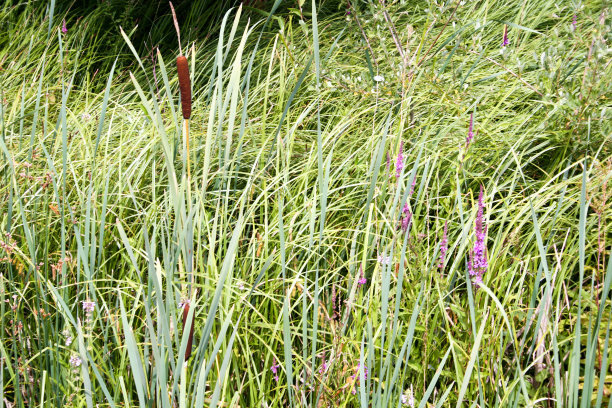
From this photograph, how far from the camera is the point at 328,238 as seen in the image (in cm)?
195

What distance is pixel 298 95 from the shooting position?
2926mm

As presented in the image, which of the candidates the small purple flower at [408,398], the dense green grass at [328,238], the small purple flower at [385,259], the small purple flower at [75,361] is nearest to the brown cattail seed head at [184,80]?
the dense green grass at [328,238]

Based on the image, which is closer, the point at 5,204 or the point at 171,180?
the point at 171,180

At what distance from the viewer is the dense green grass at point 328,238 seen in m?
1.36

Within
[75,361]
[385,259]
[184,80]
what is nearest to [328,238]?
[385,259]

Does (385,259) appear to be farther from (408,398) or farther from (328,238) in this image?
(328,238)

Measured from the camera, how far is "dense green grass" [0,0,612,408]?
4.47 ft

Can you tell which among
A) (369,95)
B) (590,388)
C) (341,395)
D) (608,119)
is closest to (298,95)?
(369,95)

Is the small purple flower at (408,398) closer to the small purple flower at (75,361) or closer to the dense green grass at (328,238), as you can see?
the dense green grass at (328,238)

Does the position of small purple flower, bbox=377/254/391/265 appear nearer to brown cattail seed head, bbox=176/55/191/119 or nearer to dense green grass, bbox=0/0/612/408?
dense green grass, bbox=0/0/612/408

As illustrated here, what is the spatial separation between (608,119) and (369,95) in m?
0.90

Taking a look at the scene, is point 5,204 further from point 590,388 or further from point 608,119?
point 608,119

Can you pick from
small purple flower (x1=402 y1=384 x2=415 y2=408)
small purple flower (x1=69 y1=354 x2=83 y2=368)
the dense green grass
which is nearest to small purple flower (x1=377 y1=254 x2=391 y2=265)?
the dense green grass

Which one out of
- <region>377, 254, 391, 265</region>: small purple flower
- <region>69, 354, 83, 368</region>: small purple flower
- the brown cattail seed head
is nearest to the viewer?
the brown cattail seed head
